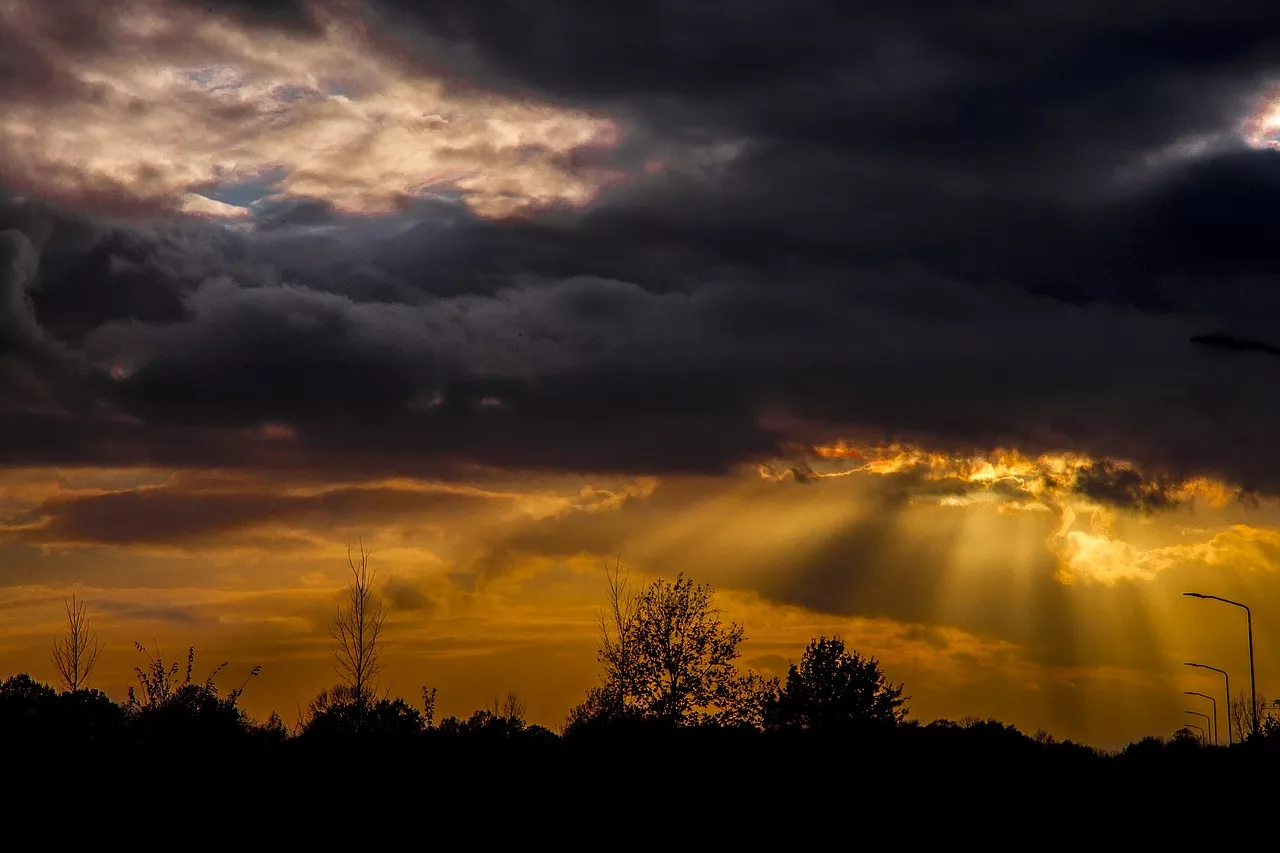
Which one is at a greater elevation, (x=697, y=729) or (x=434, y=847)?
(x=697, y=729)

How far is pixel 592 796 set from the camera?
172ft

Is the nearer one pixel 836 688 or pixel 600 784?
pixel 600 784

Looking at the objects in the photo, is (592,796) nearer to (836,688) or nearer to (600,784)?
(600,784)

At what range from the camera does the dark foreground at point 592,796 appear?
1919 inches

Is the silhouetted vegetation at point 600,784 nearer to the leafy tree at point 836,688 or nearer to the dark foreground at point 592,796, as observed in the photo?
the dark foreground at point 592,796

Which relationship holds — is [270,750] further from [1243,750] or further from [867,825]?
[1243,750]

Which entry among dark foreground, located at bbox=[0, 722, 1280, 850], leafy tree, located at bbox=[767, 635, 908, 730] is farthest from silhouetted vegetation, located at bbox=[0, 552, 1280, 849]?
leafy tree, located at bbox=[767, 635, 908, 730]

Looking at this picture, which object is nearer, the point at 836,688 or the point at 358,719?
the point at 358,719

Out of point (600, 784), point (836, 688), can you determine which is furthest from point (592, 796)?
point (836, 688)

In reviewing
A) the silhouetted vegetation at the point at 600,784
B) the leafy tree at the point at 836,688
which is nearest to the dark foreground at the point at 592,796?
the silhouetted vegetation at the point at 600,784

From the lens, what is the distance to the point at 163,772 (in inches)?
2032

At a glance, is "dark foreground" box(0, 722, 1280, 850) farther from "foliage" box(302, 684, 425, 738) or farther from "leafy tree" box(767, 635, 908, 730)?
"leafy tree" box(767, 635, 908, 730)

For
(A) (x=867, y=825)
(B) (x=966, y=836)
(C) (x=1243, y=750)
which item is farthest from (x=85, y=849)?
(C) (x=1243, y=750)

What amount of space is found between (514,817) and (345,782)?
6386 mm
